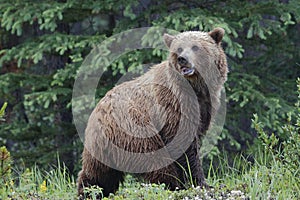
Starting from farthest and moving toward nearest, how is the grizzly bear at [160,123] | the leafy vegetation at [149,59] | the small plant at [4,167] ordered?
the leafy vegetation at [149,59] → the grizzly bear at [160,123] → the small plant at [4,167]

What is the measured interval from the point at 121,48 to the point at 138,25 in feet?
1.83

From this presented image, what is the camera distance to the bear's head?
209 inches

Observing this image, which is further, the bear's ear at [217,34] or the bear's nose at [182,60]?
the bear's ear at [217,34]

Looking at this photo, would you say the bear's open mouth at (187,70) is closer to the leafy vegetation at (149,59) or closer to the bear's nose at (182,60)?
the bear's nose at (182,60)

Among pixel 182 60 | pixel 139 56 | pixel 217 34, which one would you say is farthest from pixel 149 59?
pixel 182 60

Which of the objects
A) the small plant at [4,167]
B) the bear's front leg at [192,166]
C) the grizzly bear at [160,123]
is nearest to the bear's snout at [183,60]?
the grizzly bear at [160,123]

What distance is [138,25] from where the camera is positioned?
842cm

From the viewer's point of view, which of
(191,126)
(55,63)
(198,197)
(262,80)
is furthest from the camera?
(55,63)

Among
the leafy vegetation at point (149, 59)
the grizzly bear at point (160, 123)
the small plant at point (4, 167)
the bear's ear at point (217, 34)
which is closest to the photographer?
the small plant at point (4, 167)

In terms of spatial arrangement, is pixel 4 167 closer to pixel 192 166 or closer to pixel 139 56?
pixel 192 166

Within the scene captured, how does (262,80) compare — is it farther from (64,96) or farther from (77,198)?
(77,198)

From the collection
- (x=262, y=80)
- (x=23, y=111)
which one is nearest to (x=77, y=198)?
(x=262, y=80)

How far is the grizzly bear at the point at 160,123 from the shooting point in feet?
17.2

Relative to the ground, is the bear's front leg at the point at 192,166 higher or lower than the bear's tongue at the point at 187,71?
lower
